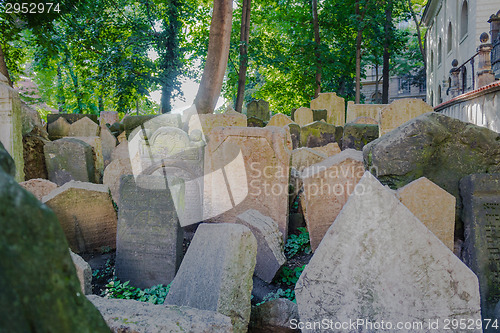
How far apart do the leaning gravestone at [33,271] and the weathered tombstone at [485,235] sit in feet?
11.5

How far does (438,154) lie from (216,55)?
7013 millimetres

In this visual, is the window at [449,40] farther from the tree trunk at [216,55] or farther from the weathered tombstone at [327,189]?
the weathered tombstone at [327,189]

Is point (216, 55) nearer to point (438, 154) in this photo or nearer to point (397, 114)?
point (397, 114)

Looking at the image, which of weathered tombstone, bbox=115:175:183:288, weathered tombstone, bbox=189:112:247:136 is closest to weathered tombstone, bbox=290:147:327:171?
weathered tombstone, bbox=189:112:247:136

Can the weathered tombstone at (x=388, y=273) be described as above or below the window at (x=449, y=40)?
below

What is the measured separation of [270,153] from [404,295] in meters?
3.43

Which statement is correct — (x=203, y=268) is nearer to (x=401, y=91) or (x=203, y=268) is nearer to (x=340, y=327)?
(x=340, y=327)

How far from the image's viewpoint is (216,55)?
9.65 metres

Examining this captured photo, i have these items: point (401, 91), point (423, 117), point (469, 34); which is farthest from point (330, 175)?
point (401, 91)

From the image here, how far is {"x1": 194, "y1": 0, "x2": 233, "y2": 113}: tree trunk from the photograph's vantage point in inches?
373

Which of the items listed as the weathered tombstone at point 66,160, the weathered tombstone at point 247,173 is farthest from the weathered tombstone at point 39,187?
the weathered tombstone at point 247,173

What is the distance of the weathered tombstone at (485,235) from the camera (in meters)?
3.32

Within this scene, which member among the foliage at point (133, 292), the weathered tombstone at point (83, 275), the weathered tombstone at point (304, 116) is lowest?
the foliage at point (133, 292)

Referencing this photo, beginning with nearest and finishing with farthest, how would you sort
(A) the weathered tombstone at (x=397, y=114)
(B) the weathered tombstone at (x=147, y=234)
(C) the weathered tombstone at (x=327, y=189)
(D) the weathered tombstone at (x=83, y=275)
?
(D) the weathered tombstone at (x=83, y=275)
(B) the weathered tombstone at (x=147, y=234)
(C) the weathered tombstone at (x=327, y=189)
(A) the weathered tombstone at (x=397, y=114)
